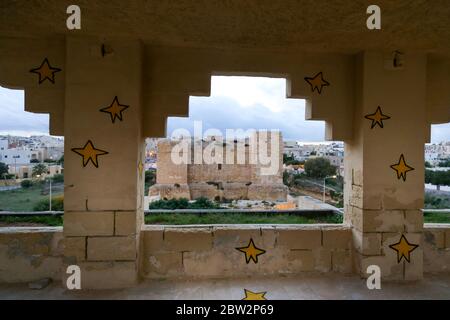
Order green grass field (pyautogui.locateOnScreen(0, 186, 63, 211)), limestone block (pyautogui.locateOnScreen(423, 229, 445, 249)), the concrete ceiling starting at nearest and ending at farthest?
the concrete ceiling
limestone block (pyautogui.locateOnScreen(423, 229, 445, 249))
green grass field (pyautogui.locateOnScreen(0, 186, 63, 211))

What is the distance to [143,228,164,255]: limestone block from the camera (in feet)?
10.7

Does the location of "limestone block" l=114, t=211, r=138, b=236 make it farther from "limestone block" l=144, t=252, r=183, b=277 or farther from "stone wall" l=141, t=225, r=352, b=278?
"limestone block" l=144, t=252, r=183, b=277

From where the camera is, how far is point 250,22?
2.55 meters

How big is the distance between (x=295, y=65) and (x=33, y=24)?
282 cm

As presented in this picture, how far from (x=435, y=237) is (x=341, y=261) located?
4.29 feet

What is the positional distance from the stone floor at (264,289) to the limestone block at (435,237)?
0.44 m

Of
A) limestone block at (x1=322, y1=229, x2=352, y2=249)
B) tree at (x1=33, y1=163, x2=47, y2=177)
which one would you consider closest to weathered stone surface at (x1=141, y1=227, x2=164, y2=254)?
limestone block at (x1=322, y1=229, x2=352, y2=249)

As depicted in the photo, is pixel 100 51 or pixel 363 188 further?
pixel 363 188

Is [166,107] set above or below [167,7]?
below

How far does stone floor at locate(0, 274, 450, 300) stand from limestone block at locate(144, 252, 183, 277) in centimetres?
10

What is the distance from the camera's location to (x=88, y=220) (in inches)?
118

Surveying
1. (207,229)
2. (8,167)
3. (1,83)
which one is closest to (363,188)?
(207,229)

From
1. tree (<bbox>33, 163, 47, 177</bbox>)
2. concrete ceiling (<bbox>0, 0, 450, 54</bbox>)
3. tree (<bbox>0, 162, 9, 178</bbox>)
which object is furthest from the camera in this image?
tree (<bbox>33, 163, 47, 177</bbox>)

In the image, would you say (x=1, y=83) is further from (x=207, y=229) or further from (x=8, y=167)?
(x=8, y=167)
